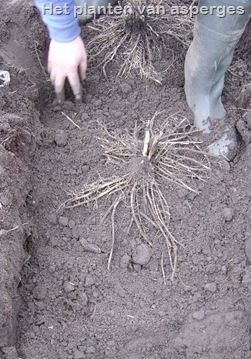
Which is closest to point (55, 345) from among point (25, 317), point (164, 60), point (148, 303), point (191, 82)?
point (25, 317)

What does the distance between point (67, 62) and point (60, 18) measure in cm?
19

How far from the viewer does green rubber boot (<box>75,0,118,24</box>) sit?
Result: 2.37 metres

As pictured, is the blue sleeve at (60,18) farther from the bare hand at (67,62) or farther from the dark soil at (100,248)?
the dark soil at (100,248)

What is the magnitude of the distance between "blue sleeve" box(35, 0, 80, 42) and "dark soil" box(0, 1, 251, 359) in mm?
327

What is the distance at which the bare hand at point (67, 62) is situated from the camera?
1808mm

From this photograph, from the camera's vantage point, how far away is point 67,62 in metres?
1.86

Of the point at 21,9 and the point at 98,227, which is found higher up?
the point at 21,9

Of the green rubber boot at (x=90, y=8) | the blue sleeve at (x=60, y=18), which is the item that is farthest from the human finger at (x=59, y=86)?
the green rubber boot at (x=90, y=8)

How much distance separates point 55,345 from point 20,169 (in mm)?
585

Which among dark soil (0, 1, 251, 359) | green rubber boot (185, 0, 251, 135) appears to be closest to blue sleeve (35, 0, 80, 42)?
dark soil (0, 1, 251, 359)

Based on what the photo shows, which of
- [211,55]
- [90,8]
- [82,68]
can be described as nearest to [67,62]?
[82,68]

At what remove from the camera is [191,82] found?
2072 mm

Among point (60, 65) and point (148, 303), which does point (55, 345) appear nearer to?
point (148, 303)

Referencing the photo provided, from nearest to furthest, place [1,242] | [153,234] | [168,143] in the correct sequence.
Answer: [1,242], [153,234], [168,143]
